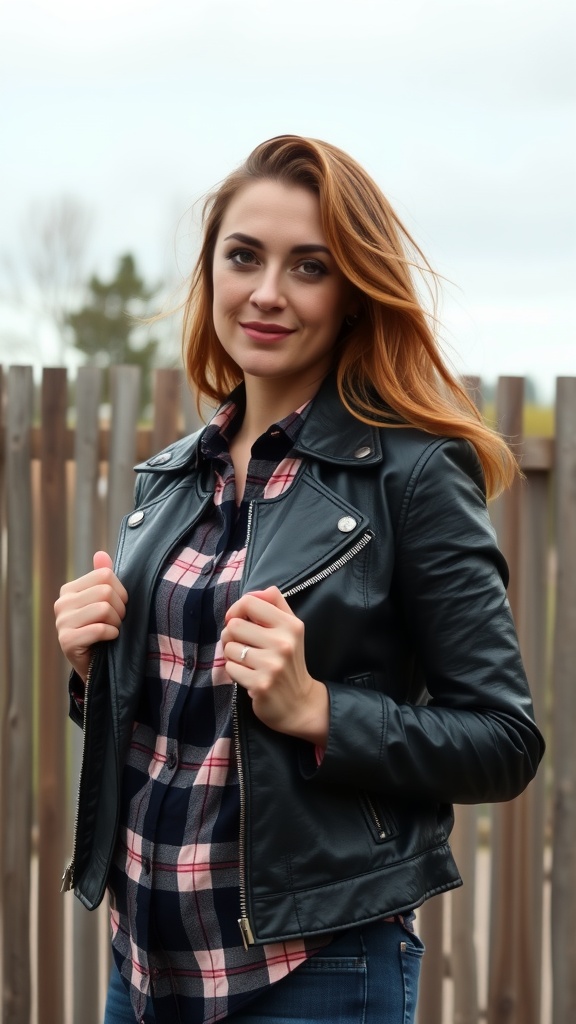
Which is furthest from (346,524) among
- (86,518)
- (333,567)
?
(86,518)

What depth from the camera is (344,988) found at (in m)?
1.69

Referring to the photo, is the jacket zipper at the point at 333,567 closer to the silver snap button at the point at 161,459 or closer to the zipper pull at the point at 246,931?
the zipper pull at the point at 246,931

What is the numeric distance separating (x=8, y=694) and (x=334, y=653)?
2237 mm

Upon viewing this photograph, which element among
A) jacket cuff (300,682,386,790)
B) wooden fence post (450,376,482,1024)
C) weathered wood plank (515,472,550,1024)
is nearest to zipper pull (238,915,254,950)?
jacket cuff (300,682,386,790)

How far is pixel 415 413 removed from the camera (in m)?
1.83

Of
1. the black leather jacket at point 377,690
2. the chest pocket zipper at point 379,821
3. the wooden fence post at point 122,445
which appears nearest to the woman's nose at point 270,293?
the black leather jacket at point 377,690

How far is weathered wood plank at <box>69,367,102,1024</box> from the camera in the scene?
3.57 meters

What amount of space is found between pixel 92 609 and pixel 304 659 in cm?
43

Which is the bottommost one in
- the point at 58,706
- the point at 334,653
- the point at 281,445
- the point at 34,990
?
the point at 34,990

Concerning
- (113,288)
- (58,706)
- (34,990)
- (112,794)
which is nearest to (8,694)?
(58,706)

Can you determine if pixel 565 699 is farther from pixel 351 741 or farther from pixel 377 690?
pixel 351 741

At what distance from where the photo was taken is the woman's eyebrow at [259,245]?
190 centimetres

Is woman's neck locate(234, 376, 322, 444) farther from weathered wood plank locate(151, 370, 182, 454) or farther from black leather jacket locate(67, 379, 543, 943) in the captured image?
weathered wood plank locate(151, 370, 182, 454)

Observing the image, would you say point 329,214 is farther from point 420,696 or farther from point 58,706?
point 58,706
